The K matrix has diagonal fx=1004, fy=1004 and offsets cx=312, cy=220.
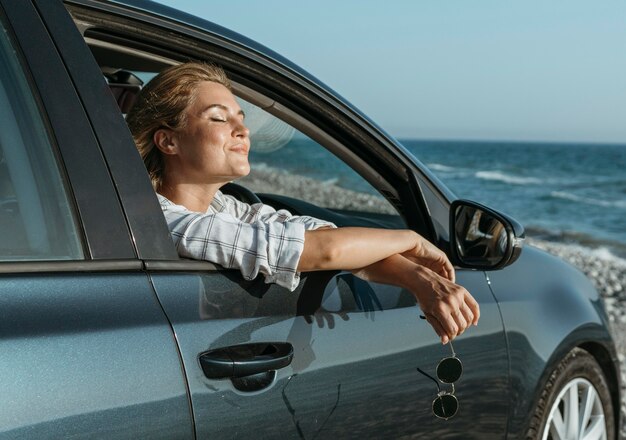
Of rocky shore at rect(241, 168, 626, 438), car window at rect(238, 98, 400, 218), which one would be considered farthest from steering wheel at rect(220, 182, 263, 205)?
rocky shore at rect(241, 168, 626, 438)

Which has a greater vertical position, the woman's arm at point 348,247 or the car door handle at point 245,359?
the woman's arm at point 348,247

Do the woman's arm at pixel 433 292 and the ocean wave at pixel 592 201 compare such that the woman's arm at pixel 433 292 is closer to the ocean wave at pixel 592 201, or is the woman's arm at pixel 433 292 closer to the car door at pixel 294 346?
the car door at pixel 294 346

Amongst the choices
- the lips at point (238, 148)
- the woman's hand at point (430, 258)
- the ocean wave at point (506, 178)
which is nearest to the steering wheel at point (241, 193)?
the lips at point (238, 148)

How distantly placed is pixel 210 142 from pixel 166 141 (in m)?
0.13

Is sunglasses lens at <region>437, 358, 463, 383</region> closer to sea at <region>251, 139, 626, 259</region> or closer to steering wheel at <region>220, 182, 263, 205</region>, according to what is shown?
sea at <region>251, 139, 626, 259</region>

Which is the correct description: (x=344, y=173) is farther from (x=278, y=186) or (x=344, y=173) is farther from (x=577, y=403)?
(x=278, y=186)

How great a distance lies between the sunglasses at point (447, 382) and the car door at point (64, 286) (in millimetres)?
896

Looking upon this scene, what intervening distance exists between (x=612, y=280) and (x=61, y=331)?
13.3 metres

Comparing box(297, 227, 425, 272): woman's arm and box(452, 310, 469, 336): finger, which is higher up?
box(297, 227, 425, 272): woman's arm

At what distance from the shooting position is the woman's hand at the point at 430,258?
260cm

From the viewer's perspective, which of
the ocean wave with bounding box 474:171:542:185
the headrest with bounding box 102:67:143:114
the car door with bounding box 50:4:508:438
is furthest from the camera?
the ocean wave with bounding box 474:171:542:185

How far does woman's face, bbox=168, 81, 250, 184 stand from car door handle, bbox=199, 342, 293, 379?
637 mm

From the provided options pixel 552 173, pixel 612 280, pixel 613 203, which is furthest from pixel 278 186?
pixel 552 173

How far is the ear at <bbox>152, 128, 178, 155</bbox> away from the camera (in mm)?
2637
